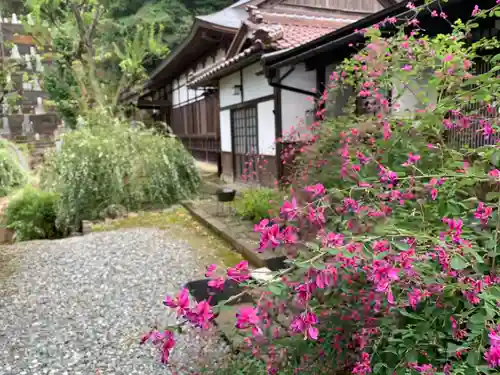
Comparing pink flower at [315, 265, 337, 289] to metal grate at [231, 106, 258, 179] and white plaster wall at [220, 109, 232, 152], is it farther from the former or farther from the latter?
white plaster wall at [220, 109, 232, 152]

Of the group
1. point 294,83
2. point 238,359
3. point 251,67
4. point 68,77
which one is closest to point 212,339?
point 238,359

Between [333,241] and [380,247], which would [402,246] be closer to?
[380,247]

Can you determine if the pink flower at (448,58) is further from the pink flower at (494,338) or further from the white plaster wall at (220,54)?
the white plaster wall at (220,54)

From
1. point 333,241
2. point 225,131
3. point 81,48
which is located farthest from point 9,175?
point 333,241

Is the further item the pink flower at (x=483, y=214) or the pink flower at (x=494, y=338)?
the pink flower at (x=483, y=214)

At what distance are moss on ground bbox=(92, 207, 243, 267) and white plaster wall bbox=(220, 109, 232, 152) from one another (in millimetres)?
3531

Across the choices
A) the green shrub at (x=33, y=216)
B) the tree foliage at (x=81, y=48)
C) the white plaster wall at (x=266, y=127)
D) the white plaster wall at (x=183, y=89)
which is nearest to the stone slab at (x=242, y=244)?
the white plaster wall at (x=266, y=127)

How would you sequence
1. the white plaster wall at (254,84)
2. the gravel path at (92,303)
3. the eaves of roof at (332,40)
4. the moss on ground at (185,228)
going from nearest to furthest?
1. the gravel path at (92,303)
2. the eaves of roof at (332,40)
3. the moss on ground at (185,228)
4. the white plaster wall at (254,84)

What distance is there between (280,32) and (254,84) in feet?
5.71

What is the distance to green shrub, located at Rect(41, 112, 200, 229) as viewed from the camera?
7.31 metres

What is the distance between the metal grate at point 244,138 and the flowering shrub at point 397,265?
6.69 metres

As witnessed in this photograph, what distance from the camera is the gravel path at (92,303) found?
264 centimetres


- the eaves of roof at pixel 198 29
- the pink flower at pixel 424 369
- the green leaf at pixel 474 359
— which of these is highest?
the eaves of roof at pixel 198 29

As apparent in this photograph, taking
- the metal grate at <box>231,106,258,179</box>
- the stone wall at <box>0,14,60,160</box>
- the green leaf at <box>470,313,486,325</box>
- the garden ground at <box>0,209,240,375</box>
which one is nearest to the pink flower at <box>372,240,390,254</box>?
the green leaf at <box>470,313,486,325</box>
